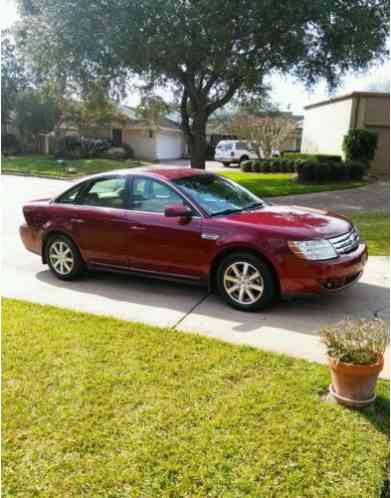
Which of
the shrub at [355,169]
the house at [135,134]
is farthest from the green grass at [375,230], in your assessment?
the house at [135,134]

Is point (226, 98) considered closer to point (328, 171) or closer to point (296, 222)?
point (328, 171)

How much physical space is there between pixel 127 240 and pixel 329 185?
44.2 feet

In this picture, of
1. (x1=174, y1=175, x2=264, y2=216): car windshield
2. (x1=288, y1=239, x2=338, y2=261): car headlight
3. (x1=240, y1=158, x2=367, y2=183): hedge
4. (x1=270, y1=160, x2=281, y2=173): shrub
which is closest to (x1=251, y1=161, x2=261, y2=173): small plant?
(x1=270, y1=160, x2=281, y2=173): shrub

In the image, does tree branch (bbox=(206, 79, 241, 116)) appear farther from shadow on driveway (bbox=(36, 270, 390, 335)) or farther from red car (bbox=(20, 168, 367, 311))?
shadow on driveway (bbox=(36, 270, 390, 335))

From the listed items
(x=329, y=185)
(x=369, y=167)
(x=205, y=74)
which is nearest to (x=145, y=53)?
(x=205, y=74)

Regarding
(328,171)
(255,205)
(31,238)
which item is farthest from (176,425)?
(328,171)

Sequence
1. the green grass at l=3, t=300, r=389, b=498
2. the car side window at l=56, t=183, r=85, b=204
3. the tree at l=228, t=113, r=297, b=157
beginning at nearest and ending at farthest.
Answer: the green grass at l=3, t=300, r=389, b=498 < the car side window at l=56, t=183, r=85, b=204 < the tree at l=228, t=113, r=297, b=157

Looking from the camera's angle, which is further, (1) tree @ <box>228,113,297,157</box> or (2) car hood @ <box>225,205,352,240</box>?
(1) tree @ <box>228,113,297,157</box>

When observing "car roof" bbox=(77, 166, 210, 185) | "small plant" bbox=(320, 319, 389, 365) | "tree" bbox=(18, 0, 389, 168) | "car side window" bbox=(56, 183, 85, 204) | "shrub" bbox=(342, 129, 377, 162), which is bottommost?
"small plant" bbox=(320, 319, 389, 365)

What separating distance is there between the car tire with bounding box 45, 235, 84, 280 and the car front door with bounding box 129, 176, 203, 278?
852 mm

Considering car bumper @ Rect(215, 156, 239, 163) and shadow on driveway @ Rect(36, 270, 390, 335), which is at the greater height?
car bumper @ Rect(215, 156, 239, 163)

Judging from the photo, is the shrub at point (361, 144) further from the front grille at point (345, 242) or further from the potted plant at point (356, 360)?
the potted plant at point (356, 360)

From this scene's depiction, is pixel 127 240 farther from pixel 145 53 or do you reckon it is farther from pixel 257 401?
pixel 145 53

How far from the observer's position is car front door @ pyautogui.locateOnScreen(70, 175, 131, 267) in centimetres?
556
